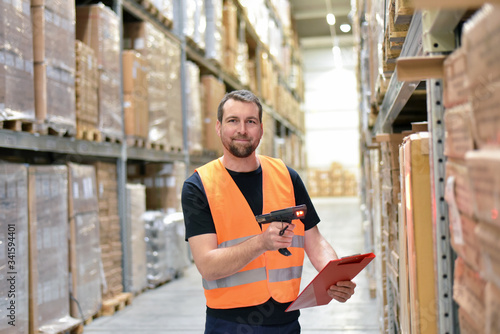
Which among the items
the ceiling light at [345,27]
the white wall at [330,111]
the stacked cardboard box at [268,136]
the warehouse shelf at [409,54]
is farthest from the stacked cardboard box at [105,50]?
the white wall at [330,111]

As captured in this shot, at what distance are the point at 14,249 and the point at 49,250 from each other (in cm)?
51

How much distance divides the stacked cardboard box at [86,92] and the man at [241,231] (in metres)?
2.71

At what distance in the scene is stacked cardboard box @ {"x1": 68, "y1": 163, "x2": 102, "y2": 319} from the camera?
453 cm

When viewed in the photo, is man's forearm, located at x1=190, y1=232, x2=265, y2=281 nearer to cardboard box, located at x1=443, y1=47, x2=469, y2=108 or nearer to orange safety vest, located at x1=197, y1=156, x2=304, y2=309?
orange safety vest, located at x1=197, y1=156, x2=304, y2=309

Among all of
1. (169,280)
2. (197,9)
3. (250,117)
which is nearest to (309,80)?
(197,9)

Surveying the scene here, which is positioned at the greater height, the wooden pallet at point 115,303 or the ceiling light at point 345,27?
the ceiling light at point 345,27

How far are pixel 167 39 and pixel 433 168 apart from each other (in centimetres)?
596

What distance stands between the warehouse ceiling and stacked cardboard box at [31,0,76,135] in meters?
14.4

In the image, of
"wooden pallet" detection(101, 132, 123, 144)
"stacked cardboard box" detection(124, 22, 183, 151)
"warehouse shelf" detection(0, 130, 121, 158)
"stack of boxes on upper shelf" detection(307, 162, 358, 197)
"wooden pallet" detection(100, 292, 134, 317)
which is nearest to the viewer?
"warehouse shelf" detection(0, 130, 121, 158)

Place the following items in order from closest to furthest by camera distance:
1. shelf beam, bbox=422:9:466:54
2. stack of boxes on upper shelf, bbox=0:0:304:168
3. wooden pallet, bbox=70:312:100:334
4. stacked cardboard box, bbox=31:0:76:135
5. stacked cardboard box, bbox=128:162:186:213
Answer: shelf beam, bbox=422:9:466:54 → stack of boxes on upper shelf, bbox=0:0:304:168 → stacked cardboard box, bbox=31:0:76:135 → wooden pallet, bbox=70:312:100:334 → stacked cardboard box, bbox=128:162:186:213

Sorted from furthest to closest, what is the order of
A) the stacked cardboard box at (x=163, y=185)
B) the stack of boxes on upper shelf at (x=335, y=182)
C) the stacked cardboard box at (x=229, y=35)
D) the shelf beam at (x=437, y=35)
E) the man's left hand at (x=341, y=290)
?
the stack of boxes on upper shelf at (x=335, y=182) → the stacked cardboard box at (x=229, y=35) → the stacked cardboard box at (x=163, y=185) → the man's left hand at (x=341, y=290) → the shelf beam at (x=437, y=35)

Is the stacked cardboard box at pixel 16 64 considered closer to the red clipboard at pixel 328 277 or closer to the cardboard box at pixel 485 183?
the red clipboard at pixel 328 277

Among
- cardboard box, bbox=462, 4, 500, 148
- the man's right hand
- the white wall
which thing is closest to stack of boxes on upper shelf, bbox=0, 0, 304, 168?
the man's right hand

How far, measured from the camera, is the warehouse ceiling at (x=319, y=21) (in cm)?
1960
